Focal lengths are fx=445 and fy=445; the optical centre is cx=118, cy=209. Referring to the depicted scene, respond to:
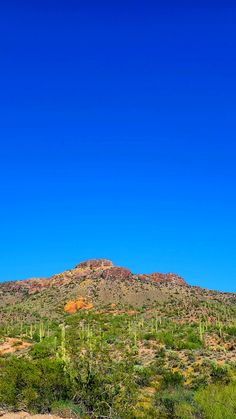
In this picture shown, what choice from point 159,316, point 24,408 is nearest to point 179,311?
point 159,316

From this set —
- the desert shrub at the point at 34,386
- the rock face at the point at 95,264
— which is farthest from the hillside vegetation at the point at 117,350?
the rock face at the point at 95,264

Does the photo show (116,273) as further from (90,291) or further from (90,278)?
(90,291)

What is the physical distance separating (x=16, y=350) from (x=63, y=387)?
93.1ft

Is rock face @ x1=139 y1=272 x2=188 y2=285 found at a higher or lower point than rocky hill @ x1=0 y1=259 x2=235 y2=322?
higher

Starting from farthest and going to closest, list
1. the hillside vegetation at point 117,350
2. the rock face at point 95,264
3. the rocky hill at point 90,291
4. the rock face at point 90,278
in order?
1. the rock face at point 95,264
2. the rock face at point 90,278
3. the rocky hill at point 90,291
4. the hillside vegetation at point 117,350

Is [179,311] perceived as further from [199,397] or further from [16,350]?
[199,397]

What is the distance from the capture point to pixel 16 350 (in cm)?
4166

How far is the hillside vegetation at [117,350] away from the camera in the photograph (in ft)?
48.4

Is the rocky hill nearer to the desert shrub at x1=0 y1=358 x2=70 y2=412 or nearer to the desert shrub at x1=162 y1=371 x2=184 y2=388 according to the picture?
the desert shrub at x1=162 y1=371 x2=184 y2=388

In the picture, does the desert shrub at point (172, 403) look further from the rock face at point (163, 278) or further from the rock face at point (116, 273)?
the rock face at point (163, 278)

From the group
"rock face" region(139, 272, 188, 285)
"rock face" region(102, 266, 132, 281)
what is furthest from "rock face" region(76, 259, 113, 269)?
"rock face" region(139, 272, 188, 285)

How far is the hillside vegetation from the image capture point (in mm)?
14758

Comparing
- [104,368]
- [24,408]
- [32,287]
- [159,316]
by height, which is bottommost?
[24,408]

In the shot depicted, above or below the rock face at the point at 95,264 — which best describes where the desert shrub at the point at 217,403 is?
below
